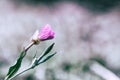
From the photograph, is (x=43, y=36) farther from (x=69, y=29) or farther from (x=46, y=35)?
(x=69, y=29)

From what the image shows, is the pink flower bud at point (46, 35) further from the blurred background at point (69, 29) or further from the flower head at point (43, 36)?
the blurred background at point (69, 29)

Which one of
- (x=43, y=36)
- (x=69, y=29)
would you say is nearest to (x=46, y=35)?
(x=43, y=36)

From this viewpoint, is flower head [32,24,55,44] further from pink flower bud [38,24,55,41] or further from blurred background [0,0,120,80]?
blurred background [0,0,120,80]

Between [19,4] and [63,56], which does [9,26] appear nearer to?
[19,4]

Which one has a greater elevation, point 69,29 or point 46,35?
point 46,35

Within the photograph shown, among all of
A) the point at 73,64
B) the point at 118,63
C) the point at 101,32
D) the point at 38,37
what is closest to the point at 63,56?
the point at 73,64

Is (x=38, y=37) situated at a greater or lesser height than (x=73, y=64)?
greater

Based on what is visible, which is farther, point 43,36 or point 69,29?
point 69,29

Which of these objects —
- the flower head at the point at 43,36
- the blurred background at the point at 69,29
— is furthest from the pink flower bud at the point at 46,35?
the blurred background at the point at 69,29
